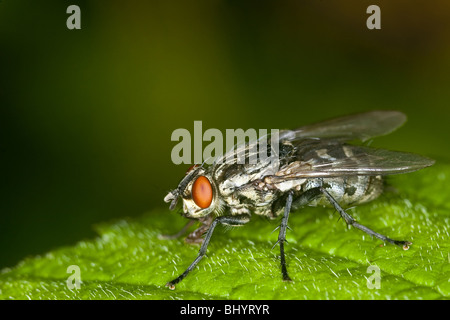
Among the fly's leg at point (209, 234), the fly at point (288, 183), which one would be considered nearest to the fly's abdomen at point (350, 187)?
the fly at point (288, 183)

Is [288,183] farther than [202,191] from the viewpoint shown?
Yes

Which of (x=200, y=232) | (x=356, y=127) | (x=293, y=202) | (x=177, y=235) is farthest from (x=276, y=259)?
(x=356, y=127)

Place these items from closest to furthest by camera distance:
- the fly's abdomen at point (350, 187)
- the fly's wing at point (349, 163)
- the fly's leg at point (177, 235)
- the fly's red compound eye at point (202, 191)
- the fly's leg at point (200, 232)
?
1. the fly's wing at point (349, 163)
2. the fly's red compound eye at point (202, 191)
3. the fly's abdomen at point (350, 187)
4. the fly's leg at point (200, 232)
5. the fly's leg at point (177, 235)

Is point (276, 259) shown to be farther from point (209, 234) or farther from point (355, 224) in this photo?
point (355, 224)

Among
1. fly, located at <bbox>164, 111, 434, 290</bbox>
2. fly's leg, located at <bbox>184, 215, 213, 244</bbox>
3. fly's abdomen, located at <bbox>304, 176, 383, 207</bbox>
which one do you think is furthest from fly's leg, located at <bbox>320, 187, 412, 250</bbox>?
fly's leg, located at <bbox>184, 215, 213, 244</bbox>

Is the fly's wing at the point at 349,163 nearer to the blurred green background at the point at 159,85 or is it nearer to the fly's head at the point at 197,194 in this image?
the fly's head at the point at 197,194

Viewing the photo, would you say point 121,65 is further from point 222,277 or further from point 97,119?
point 222,277

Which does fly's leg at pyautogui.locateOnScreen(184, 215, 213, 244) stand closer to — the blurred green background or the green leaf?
the green leaf
